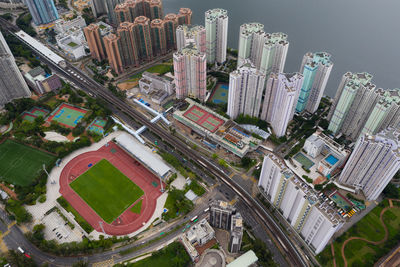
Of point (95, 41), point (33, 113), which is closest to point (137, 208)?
point (33, 113)

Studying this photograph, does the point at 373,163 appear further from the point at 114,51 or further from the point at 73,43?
the point at 73,43

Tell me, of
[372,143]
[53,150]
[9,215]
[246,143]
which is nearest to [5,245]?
[9,215]

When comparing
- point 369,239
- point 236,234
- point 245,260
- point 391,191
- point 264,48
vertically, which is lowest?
point 369,239

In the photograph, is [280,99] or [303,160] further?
[303,160]

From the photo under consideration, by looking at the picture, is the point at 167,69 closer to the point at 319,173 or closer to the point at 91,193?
the point at 91,193

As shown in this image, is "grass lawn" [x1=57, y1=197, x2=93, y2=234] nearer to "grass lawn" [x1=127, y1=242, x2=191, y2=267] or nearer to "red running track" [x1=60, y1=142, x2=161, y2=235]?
"red running track" [x1=60, y1=142, x2=161, y2=235]

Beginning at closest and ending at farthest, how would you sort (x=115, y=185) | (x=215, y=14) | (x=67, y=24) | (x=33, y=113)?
(x=115, y=185) → (x=33, y=113) → (x=215, y=14) → (x=67, y=24)

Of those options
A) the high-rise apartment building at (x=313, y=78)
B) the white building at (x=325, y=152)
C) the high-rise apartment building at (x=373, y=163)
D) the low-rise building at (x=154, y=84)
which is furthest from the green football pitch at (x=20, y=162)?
the high-rise apartment building at (x=373, y=163)
